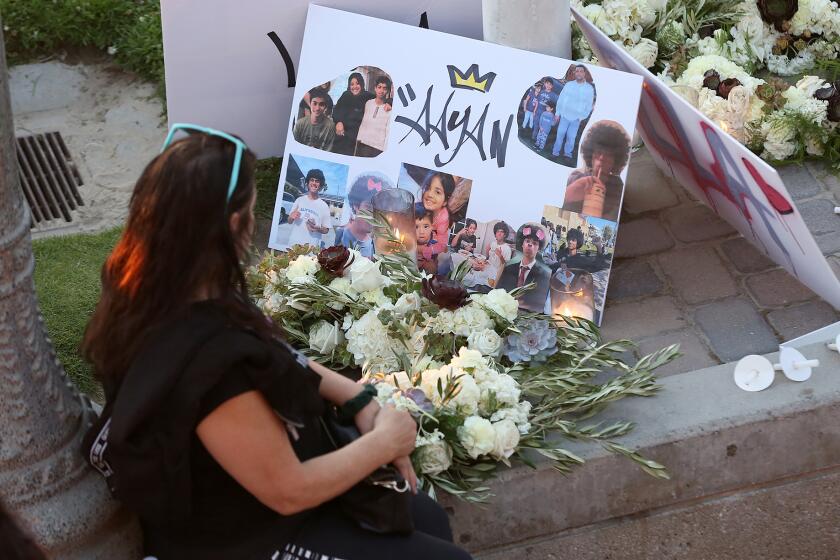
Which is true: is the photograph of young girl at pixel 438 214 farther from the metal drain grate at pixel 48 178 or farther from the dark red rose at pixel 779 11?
the dark red rose at pixel 779 11

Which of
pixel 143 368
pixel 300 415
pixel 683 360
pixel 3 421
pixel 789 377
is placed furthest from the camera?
pixel 683 360

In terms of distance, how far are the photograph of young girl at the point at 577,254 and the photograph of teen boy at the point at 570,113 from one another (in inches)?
8.3

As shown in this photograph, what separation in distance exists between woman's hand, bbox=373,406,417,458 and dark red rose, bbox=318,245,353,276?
0.89 m

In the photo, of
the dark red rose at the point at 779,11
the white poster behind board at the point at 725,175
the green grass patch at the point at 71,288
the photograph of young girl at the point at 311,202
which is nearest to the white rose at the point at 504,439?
the white poster behind board at the point at 725,175

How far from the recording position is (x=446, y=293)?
3.00 meters

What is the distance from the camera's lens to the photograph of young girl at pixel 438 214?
11.4 ft

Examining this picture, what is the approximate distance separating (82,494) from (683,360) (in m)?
1.82

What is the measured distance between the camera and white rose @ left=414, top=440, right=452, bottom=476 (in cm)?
263

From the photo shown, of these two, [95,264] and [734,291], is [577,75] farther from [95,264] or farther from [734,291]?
[95,264]

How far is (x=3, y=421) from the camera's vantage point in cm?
223

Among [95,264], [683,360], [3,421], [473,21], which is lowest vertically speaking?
[95,264]

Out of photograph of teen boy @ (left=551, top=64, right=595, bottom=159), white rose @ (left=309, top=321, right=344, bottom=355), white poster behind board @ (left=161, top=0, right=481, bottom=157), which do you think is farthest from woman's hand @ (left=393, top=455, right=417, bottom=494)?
white poster behind board @ (left=161, top=0, right=481, bottom=157)

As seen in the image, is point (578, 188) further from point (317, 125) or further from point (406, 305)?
point (317, 125)

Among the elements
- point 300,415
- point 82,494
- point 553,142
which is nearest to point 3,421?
point 82,494
